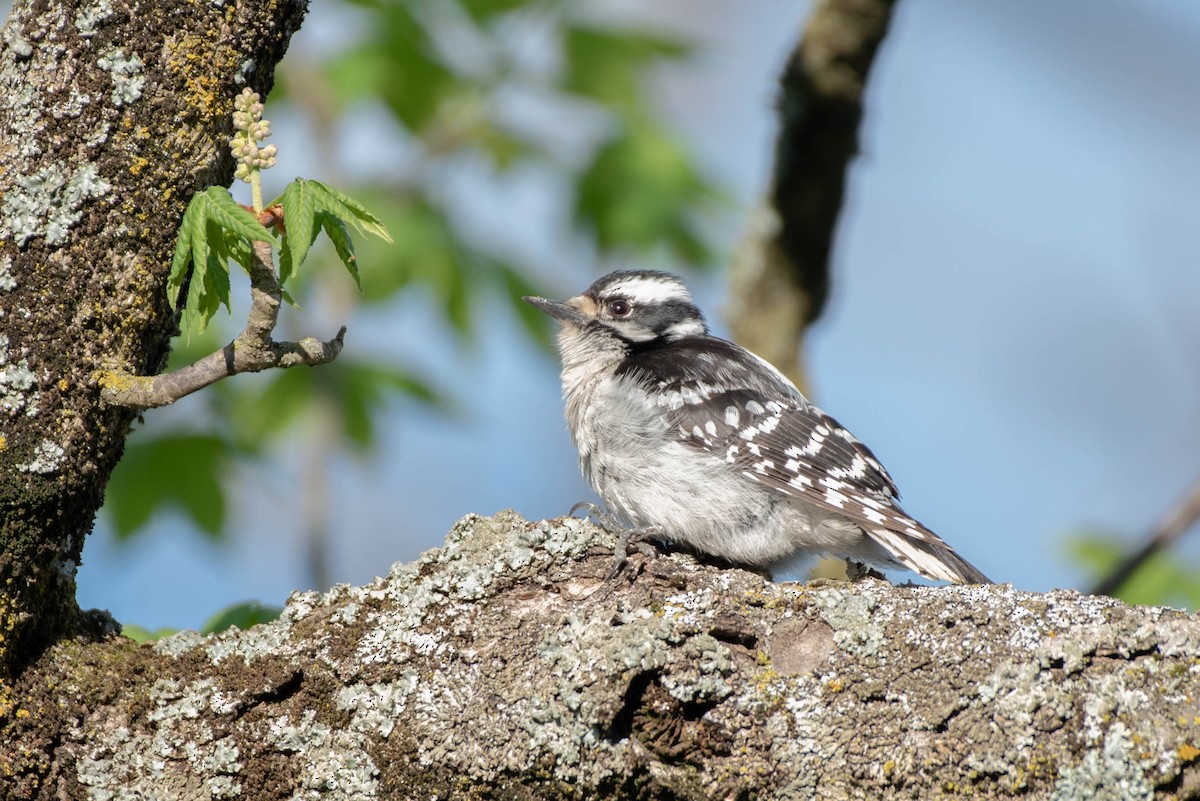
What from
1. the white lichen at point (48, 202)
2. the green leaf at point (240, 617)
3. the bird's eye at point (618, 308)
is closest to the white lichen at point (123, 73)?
the white lichen at point (48, 202)

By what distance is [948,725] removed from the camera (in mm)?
2400

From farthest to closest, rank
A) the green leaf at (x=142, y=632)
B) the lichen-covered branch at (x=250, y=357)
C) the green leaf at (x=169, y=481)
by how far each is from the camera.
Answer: the green leaf at (x=169, y=481) < the green leaf at (x=142, y=632) < the lichen-covered branch at (x=250, y=357)

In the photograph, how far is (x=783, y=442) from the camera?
175 inches

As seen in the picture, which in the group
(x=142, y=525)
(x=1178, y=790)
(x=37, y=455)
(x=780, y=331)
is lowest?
(x=1178, y=790)

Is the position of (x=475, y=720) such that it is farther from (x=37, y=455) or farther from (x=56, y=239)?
(x=56, y=239)

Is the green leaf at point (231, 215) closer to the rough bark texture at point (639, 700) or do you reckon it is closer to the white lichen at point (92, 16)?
the white lichen at point (92, 16)

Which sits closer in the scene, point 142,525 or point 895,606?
point 895,606

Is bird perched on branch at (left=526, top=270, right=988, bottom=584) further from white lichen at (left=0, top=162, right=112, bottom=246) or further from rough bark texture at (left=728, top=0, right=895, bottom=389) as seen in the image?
white lichen at (left=0, top=162, right=112, bottom=246)

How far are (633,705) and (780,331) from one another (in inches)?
127

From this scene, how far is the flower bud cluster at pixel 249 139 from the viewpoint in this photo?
8.16ft

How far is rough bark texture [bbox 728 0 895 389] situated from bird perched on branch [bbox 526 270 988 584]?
0.62m

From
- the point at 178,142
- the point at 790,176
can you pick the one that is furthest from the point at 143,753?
the point at 790,176

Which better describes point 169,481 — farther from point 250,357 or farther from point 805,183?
point 250,357

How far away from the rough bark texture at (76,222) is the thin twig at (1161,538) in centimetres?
334
